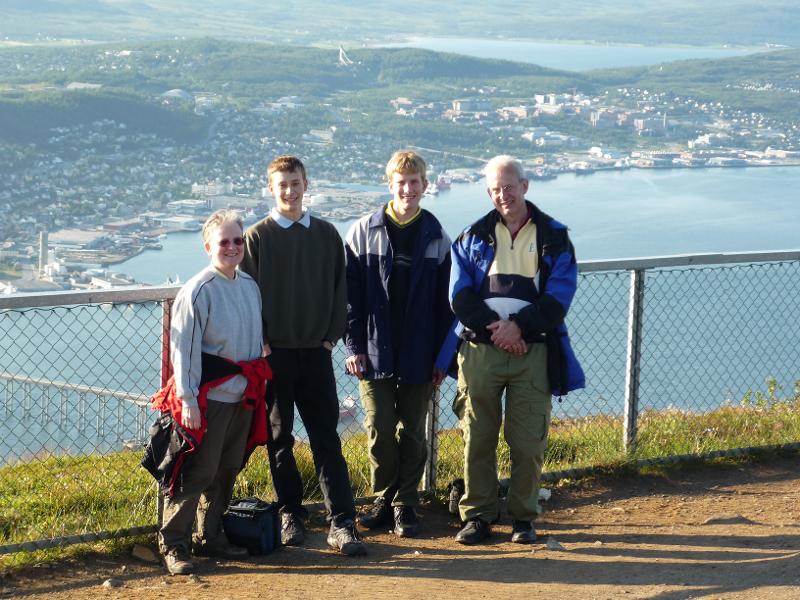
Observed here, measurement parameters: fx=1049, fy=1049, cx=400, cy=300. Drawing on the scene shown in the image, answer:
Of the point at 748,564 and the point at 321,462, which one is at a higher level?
the point at 321,462

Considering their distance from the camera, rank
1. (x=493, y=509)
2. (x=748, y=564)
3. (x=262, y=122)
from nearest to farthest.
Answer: (x=748, y=564) → (x=493, y=509) → (x=262, y=122)

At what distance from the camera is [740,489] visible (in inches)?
240

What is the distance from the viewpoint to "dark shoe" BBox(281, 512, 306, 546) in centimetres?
510

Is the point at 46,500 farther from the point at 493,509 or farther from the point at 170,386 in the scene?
the point at 493,509

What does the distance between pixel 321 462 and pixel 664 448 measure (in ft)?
8.02

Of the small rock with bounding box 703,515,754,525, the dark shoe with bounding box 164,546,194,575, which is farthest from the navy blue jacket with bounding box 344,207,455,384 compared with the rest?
the small rock with bounding box 703,515,754,525

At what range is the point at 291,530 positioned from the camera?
16.8 ft

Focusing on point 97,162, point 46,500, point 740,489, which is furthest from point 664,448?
point 97,162

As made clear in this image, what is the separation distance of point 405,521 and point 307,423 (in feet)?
2.39

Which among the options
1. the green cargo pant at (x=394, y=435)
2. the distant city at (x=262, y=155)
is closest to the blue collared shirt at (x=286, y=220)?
the green cargo pant at (x=394, y=435)

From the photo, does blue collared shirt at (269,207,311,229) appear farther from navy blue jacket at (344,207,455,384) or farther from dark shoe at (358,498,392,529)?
dark shoe at (358,498,392,529)

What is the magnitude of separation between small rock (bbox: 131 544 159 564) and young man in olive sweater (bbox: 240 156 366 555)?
616mm

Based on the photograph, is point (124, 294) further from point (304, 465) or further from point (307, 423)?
point (304, 465)

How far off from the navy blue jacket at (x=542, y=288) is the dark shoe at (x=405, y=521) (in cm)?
98
